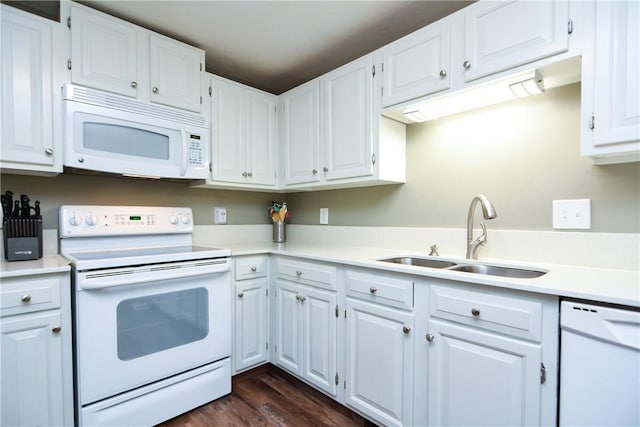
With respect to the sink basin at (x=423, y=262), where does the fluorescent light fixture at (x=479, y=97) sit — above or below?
above

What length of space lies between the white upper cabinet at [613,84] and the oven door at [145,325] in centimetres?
187

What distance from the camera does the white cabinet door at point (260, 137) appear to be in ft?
7.91

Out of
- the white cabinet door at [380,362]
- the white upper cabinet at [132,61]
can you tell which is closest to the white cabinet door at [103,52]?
the white upper cabinet at [132,61]

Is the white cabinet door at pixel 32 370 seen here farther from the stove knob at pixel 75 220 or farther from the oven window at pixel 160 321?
the stove knob at pixel 75 220

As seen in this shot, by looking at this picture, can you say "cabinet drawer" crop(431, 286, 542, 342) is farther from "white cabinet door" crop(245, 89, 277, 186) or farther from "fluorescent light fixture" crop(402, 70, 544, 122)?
"white cabinet door" crop(245, 89, 277, 186)

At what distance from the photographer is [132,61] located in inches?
71.4

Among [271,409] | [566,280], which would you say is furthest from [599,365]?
[271,409]

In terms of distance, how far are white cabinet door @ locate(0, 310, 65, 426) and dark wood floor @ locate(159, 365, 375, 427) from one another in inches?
21.6

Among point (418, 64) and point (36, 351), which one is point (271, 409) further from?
point (418, 64)

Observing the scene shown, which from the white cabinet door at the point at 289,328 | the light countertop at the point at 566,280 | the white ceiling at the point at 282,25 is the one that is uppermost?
the white ceiling at the point at 282,25

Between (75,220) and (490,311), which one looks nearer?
(490,311)

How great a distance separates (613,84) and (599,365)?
0.96 metres

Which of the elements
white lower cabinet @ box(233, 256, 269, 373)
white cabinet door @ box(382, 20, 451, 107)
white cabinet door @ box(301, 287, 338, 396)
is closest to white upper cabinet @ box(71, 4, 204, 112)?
white lower cabinet @ box(233, 256, 269, 373)

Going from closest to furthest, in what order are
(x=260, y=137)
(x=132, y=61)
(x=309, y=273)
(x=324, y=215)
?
(x=132, y=61) → (x=309, y=273) → (x=260, y=137) → (x=324, y=215)
